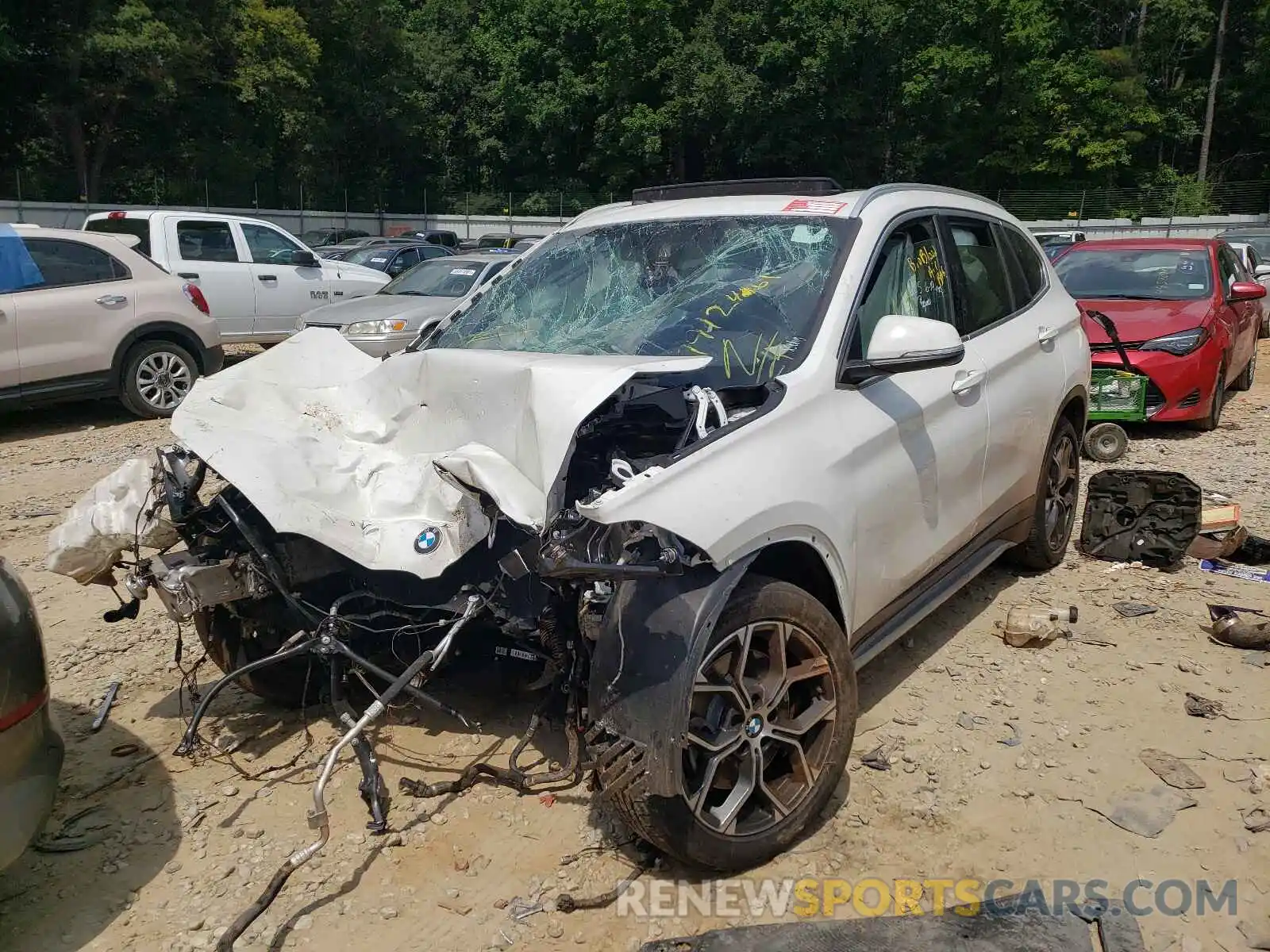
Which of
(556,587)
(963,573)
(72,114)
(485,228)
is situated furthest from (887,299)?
(485,228)

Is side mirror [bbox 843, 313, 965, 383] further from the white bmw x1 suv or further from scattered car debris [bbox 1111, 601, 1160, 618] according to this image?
scattered car debris [bbox 1111, 601, 1160, 618]

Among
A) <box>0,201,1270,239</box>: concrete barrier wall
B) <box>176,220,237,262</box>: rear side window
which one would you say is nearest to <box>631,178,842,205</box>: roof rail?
<box>176,220,237,262</box>: rear side window

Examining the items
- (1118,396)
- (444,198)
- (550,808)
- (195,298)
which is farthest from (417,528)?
(444,198)

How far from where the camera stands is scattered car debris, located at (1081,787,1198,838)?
2961 millimetres

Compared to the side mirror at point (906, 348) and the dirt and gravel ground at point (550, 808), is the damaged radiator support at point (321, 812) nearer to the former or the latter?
the dirt and gravel ground at point (550, 808)

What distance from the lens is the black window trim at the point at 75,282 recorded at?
8.42 metres

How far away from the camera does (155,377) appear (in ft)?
30.2

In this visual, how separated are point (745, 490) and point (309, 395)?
1.80 metres

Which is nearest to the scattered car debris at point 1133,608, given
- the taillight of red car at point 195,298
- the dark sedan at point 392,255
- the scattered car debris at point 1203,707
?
the scattered car debris at point 1203,707

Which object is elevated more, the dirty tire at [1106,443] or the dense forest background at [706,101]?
the dense forest background at [706,101]

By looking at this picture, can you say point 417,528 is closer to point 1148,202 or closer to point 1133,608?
point 1133,608

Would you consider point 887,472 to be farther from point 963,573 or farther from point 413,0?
point 413,0

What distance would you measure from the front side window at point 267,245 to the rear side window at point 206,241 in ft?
0.74

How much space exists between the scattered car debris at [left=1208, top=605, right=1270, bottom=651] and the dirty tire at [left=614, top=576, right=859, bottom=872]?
2.21 m
